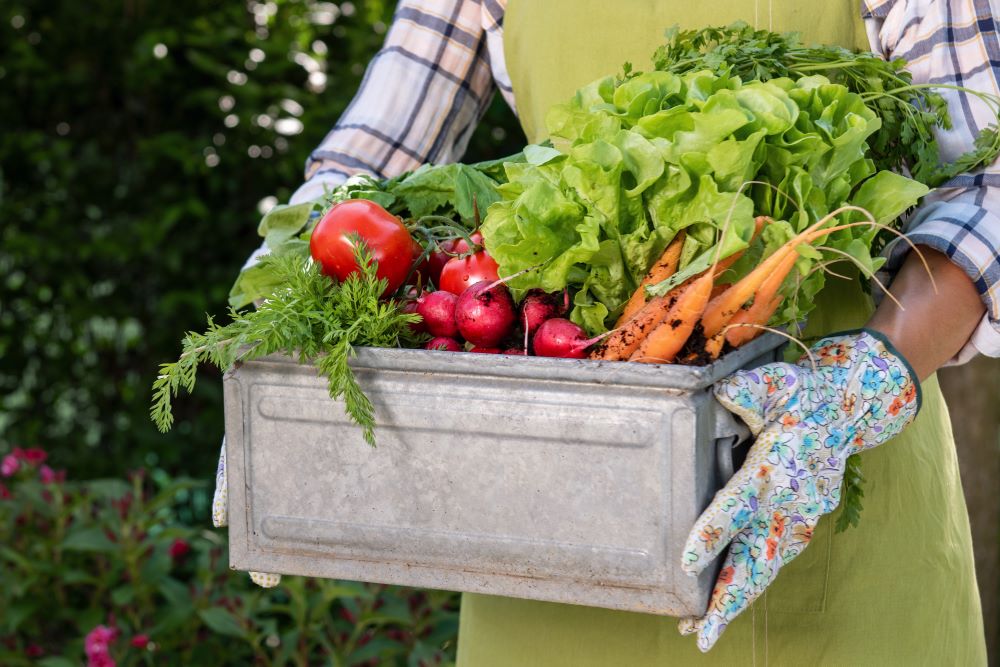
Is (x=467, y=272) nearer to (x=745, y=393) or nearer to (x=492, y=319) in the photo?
(x=492, y=319)

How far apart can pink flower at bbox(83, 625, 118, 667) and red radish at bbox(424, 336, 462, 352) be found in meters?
1.53

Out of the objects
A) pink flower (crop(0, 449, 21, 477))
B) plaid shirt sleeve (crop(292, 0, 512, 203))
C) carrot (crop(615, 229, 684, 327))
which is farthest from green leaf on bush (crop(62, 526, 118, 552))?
carrot (crop(615, 229, 684, 327))

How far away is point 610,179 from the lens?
118 cm

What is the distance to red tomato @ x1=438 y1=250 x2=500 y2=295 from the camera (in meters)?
1.33

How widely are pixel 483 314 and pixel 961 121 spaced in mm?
639

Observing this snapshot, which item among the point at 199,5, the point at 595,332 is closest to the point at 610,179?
the point at 595,332

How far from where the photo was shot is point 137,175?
12.0 ft

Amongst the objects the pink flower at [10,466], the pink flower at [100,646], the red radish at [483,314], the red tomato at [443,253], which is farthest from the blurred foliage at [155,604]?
the red radish at [483,314]

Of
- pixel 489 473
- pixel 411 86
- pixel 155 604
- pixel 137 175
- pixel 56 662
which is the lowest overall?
pixel 155 604

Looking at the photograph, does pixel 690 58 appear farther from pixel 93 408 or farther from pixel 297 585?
pixel 93 408

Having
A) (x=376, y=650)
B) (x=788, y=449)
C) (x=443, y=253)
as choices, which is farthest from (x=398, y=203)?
(x=376, y=650)

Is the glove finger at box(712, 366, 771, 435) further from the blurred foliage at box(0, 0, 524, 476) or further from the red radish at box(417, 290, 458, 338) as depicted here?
the blurred foliage at box(0, 0, 524, 476)

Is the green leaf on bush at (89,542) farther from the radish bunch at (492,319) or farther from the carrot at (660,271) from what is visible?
the carrot at (660,271)

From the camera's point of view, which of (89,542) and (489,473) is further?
(89,542)
